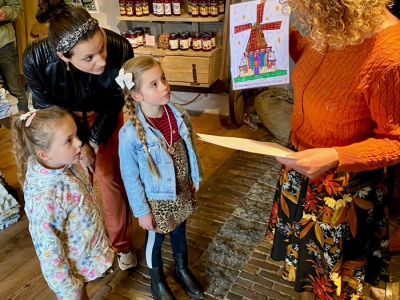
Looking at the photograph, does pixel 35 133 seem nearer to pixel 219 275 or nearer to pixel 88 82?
pixel 88 82

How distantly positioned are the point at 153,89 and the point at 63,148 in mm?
355

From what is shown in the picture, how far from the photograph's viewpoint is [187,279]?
65.0 inches

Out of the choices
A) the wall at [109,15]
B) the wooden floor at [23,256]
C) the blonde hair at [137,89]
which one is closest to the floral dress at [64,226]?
the blonde hair at [137,89]

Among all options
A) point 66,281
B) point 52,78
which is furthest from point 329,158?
point 52,78

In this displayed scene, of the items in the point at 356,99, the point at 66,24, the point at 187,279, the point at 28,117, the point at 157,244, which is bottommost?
the point at 187,279

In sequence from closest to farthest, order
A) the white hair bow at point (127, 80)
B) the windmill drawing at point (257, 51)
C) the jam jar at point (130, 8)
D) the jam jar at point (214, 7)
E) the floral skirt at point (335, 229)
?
the floral skirt at point (335, 229) < the white hair bow at point (127, 80) < the windmill drawing at point (257, 51) < the jam jar at point (214, 7) < the jam jar at point (130, 8)

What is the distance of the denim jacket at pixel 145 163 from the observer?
131 centimetres

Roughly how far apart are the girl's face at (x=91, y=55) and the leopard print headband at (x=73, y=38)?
0.02m

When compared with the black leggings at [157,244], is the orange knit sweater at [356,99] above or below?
above

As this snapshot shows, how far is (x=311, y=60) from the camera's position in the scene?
1.09 metres

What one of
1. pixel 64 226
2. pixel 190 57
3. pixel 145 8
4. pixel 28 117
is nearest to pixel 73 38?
pixel 28 117

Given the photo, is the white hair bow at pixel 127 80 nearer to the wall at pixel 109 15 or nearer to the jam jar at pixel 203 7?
the jam jar at pixel 203 7

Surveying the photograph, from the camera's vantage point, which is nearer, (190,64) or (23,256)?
(23,256)

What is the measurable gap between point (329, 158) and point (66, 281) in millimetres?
920
